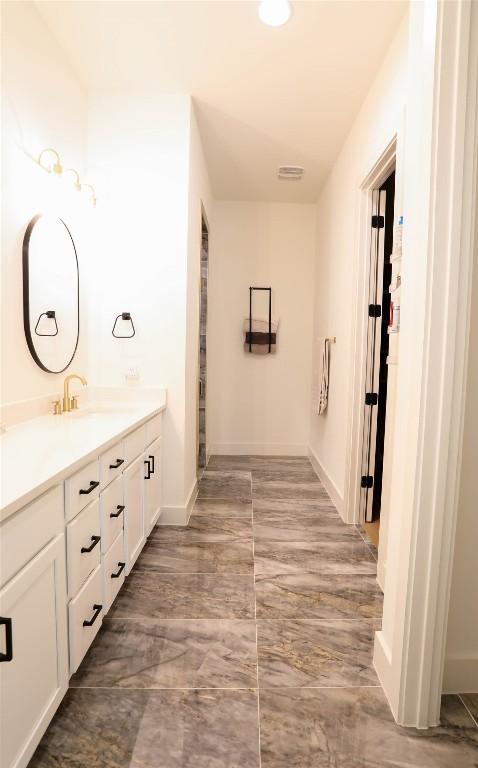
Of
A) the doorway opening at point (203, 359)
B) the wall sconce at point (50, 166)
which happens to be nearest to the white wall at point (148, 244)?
the wall sconce at point (50, 166)

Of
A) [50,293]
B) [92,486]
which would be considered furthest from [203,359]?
[92,486]

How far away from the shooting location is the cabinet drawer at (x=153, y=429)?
7.89 ft

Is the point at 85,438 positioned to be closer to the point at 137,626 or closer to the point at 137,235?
the point at 137,626

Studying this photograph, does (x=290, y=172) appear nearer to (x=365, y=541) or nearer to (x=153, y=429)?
(x=153, y=429)

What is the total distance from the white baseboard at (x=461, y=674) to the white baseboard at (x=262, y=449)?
3.39 meters

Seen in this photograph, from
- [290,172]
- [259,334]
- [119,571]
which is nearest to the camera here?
[119,571]

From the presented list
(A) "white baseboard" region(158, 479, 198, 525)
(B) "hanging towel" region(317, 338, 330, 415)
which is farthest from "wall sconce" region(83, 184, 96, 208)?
(B) "hanging towel" region(317, 338, 330, 415)

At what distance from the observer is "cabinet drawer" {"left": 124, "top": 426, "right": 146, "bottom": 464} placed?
197cm

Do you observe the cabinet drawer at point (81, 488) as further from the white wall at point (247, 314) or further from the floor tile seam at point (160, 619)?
the white wall at point (247, 314)

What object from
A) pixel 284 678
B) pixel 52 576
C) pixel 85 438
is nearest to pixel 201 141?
pixel 85 438

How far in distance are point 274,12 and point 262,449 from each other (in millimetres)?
3791

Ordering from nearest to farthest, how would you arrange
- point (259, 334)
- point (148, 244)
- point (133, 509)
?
1. point (133, 509)
2. point (148, 244)
3. point (259, 334)

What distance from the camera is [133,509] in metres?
2.08

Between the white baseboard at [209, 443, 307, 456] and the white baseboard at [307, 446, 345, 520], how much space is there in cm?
25
